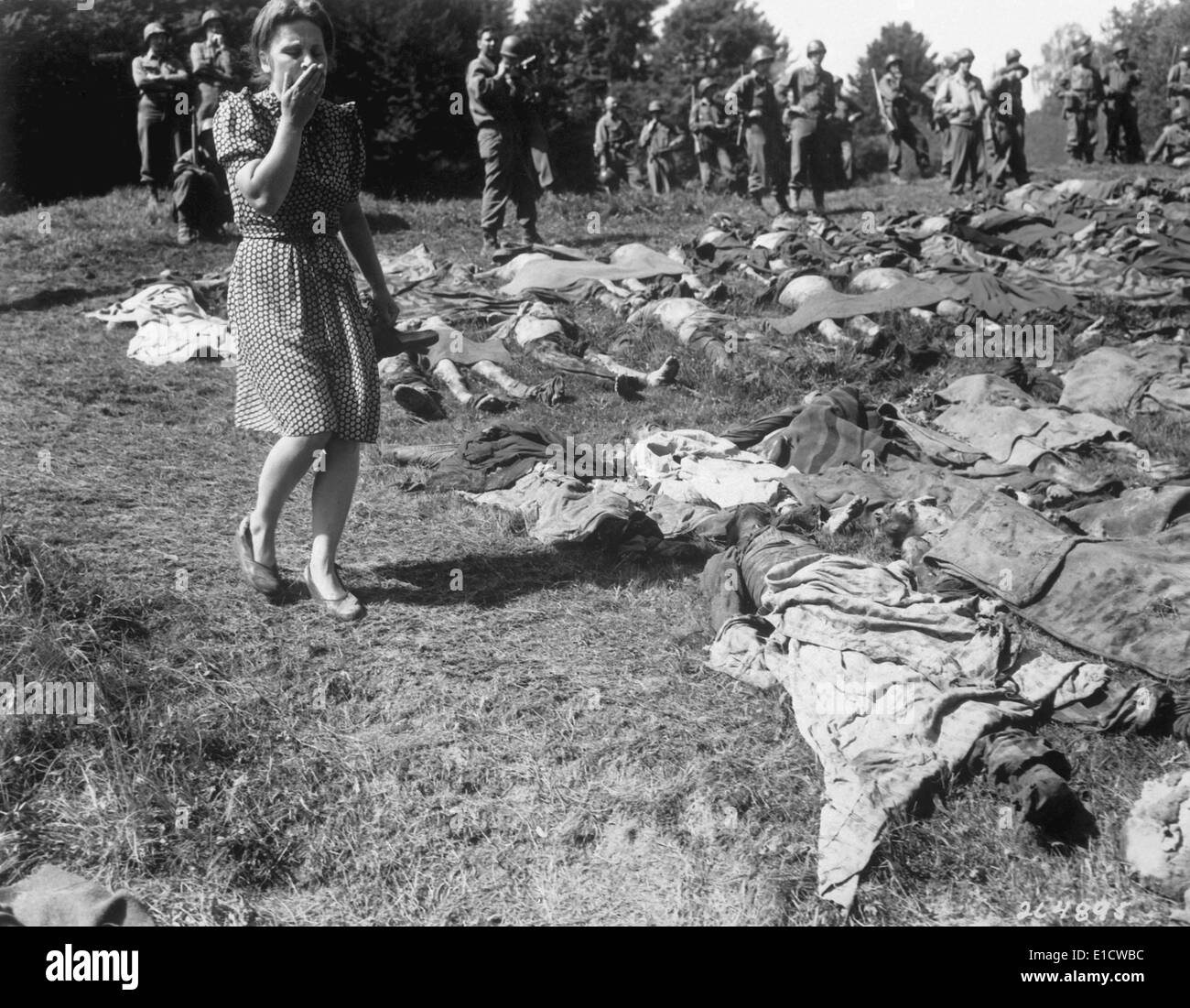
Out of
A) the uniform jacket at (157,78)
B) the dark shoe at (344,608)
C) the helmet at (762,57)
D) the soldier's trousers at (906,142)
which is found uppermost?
the helmet at (762,57)

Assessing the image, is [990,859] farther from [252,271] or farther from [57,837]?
[252,271]

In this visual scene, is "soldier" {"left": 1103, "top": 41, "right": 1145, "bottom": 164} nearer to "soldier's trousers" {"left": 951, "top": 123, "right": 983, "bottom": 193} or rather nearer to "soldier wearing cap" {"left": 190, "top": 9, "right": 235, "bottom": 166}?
"soldier's trousers" {"left": 951, "top": 123, "right": 983, "bottom": 193}

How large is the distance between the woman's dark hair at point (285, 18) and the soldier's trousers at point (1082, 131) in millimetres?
19753

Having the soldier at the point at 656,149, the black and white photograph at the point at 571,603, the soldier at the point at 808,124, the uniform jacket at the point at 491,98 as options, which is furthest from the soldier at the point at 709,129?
the black and white photograph at the point at 571,603

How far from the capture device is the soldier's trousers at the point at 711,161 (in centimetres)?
1942

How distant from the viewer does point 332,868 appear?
9.38 feet

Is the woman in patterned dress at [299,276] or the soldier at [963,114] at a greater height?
the soldier at [963,114]

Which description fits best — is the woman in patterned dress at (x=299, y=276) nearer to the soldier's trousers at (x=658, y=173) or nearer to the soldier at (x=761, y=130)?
the soldier at (x=761, y=130)

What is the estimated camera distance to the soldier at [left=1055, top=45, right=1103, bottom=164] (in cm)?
1983

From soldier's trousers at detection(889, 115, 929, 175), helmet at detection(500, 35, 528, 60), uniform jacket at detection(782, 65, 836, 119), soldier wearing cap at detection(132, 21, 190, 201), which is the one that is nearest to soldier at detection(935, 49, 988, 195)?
uniform jacket at detection(782, 65, 836, 119)

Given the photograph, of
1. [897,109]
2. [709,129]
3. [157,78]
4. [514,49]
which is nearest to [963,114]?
[897,109]

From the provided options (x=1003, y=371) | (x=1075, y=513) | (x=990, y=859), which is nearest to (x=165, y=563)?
(x=990, y=859)

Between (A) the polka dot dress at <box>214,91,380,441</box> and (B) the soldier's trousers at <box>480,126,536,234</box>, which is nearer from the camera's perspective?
(A) the polka dot dress at <box>214,91,380,441</box>

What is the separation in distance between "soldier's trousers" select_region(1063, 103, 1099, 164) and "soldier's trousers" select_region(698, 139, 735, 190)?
6064 millimetres
